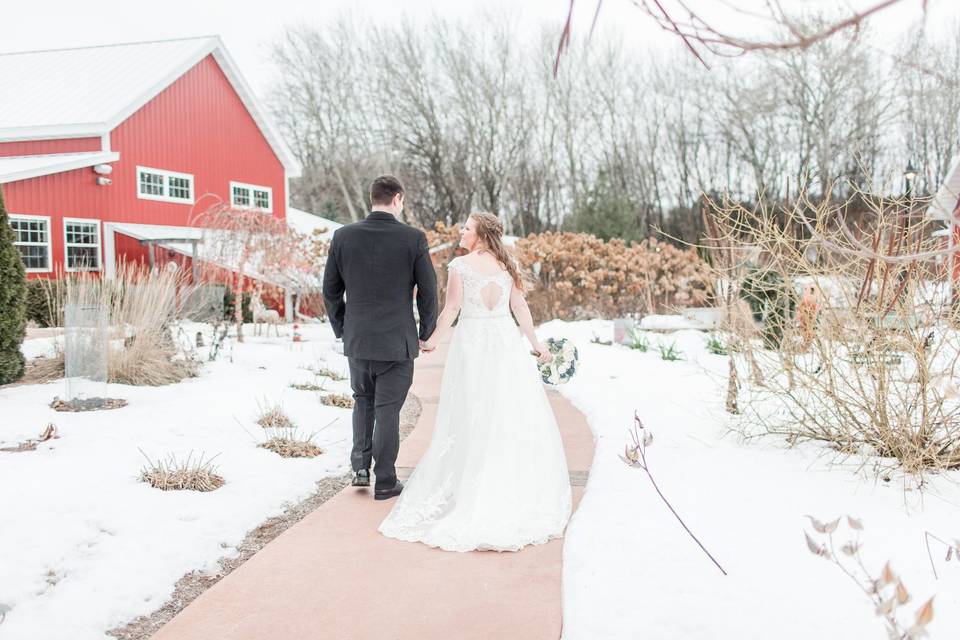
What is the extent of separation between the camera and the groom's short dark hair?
4840 millimetres

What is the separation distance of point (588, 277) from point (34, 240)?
12050 mm

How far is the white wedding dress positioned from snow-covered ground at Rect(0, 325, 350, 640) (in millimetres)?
1096

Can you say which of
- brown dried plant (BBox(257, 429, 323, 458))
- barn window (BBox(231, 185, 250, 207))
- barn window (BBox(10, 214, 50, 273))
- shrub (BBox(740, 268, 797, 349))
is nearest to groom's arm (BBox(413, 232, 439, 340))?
brown dried plant (BBox(257, 429, 323, 458))

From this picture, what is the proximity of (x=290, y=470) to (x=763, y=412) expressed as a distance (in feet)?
12.1

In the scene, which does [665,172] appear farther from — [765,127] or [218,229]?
[218,229]

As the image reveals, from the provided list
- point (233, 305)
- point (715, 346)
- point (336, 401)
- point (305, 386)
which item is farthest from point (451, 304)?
point (233, 305)

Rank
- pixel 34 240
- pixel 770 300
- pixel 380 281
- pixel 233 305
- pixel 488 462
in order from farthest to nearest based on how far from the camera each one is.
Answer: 1. pixel 233 305
2. pixel 34 240
3. pixel 770 300
4. pixel 380 281
5. pixel 488 462

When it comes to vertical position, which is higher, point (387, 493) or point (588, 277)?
point (588, 277)

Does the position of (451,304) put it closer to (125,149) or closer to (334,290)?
(334,290)

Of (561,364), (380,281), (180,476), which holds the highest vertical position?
(380,281)

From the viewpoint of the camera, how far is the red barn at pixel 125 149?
1747cm

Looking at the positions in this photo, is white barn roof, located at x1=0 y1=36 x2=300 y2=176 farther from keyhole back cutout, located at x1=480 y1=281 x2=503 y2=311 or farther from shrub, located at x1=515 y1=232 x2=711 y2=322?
keyhole back cutout, located at x1=480 y1=281 x2=503 y2=311

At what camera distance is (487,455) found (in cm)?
444

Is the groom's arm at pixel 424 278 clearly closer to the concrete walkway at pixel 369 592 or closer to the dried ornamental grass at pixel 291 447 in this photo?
the concrete walkway at pixel 369 592
